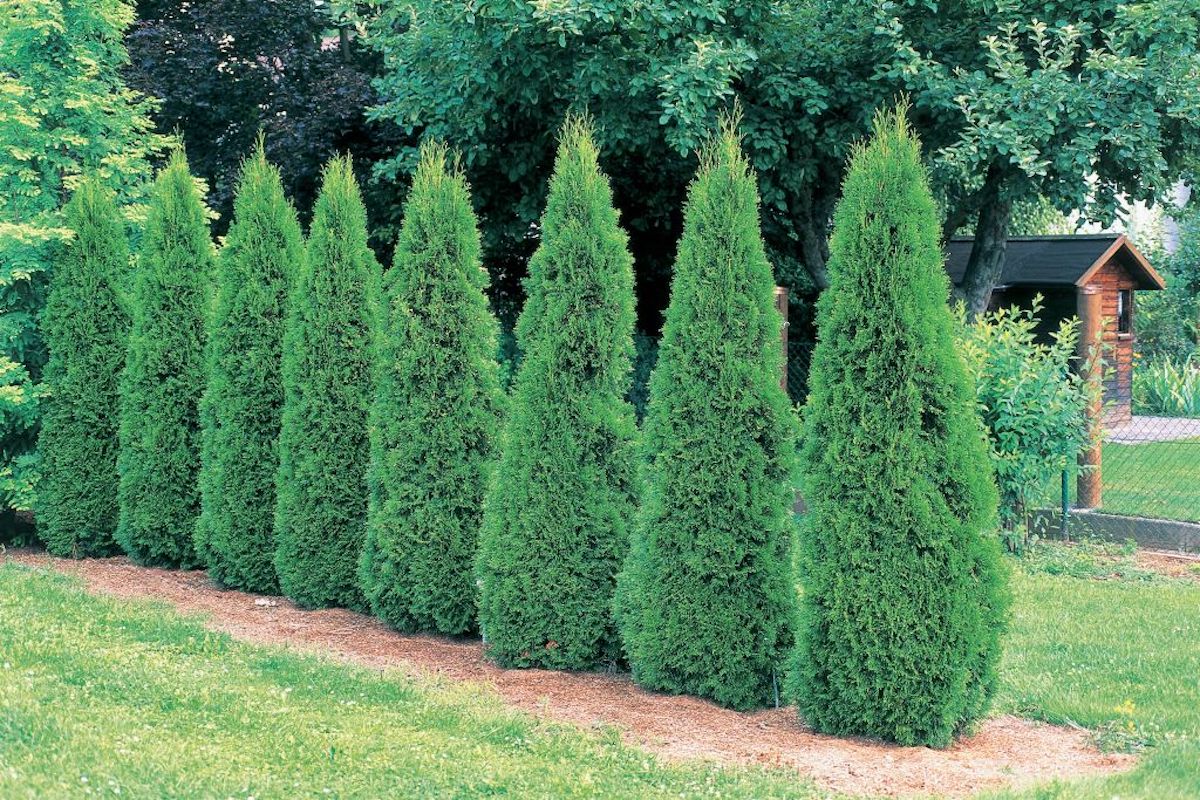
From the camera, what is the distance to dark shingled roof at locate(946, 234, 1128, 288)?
16.7 metres

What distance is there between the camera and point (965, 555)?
17.6ft

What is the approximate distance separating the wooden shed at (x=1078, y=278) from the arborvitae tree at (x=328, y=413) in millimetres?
10264

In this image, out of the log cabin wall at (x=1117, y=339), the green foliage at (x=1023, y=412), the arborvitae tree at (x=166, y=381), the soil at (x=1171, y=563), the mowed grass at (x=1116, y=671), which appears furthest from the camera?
the log cabin wall at (x=1117, y=339)

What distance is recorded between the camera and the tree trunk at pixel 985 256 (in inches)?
570

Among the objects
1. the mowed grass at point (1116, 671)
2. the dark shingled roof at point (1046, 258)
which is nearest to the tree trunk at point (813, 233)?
the dark shingled roof at point (1046, 258)

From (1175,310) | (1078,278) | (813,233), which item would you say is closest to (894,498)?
(813,233)

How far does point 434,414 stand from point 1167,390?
16.5 metres

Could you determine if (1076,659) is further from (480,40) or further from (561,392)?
(480,40)

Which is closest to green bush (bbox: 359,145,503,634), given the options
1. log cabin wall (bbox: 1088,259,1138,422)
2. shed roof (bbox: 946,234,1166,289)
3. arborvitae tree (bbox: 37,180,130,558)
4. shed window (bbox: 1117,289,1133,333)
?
arborvitae tree (bbox: 37,180,130,558)

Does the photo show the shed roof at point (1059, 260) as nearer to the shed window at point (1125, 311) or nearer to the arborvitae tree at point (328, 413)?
the shed window at point (1125, 311)

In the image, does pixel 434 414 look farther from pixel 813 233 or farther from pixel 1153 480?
pixel 1153 480

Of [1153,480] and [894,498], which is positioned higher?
[894,498]

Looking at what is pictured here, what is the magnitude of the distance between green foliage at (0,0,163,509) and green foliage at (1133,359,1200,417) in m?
16.1

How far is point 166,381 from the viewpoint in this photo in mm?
9469
